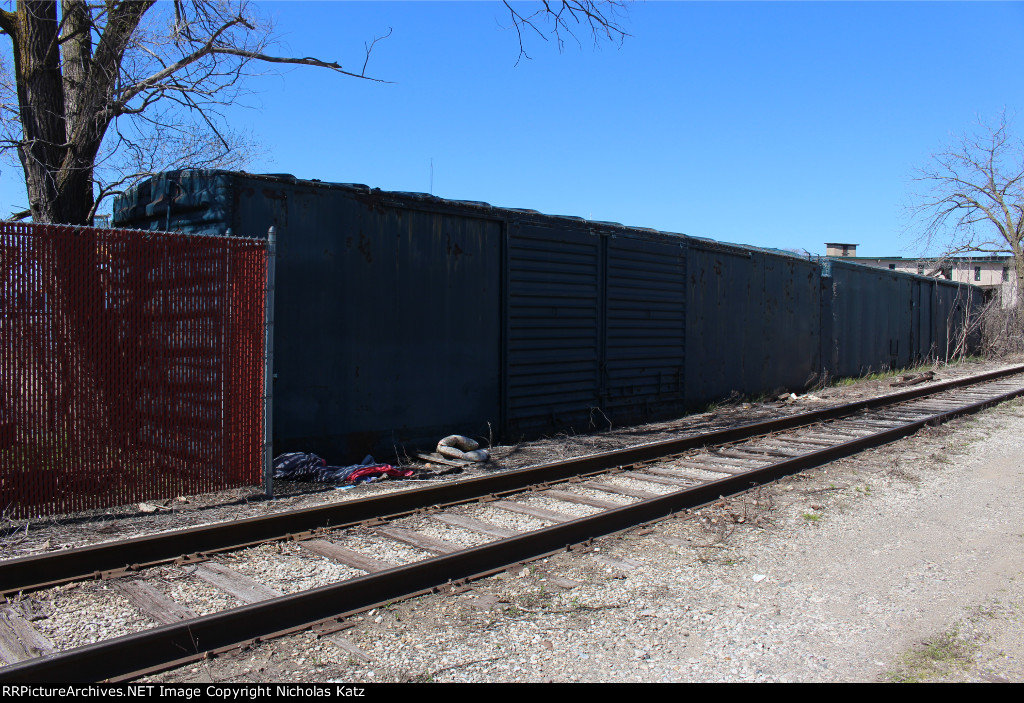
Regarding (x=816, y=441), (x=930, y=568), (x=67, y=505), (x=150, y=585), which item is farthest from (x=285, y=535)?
(x=816, y=441)

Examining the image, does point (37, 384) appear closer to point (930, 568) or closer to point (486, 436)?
point (486, 436)

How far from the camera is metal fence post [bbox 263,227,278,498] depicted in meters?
6.83

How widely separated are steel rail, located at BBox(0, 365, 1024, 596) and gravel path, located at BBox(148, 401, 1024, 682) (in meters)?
1.65

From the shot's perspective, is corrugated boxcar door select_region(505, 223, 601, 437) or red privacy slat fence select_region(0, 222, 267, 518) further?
corrugated boxcar door select_region(505, 223, 601, 437)

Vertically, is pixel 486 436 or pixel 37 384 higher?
pixel 37 384

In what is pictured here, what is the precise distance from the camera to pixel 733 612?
4215mm

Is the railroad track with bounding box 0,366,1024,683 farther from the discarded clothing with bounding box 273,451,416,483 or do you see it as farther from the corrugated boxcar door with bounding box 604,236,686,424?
the corrugated boxcar door with bounding box 604,236,686,424

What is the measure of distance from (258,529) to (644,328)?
332 inches

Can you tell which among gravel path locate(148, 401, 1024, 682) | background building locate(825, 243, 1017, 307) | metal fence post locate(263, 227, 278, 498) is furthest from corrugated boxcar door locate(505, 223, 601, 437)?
background building locate(825, 243, 1017, 307)

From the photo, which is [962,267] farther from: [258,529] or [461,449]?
[258,529]

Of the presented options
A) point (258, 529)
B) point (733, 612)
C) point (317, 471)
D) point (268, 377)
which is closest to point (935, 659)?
point (733, 612)

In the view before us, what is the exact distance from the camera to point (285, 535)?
5.36 metres

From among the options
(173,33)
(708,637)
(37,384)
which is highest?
(173,33)

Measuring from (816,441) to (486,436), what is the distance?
4.58 m
